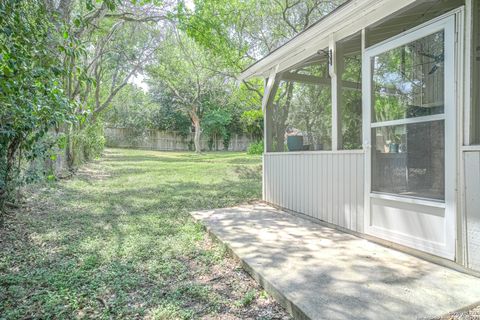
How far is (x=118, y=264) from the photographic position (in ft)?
8.85

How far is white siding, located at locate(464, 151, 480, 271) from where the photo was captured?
6.81 feet

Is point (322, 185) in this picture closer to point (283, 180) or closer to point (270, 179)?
point (283, 180)

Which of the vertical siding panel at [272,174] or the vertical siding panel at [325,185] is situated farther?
the vertical siding panel at [272,174]

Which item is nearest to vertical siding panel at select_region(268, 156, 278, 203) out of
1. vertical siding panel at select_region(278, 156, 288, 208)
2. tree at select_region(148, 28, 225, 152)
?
vertical siding panel at select_region(278, 156, 288, 208)

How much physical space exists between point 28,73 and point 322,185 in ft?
10.4

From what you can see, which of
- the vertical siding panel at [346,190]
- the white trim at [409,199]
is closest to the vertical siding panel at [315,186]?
the vertical siding panel at [346,190]

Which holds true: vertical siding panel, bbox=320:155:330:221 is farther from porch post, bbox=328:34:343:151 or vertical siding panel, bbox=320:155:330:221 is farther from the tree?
the tree

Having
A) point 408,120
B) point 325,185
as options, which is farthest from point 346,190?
point 408,120

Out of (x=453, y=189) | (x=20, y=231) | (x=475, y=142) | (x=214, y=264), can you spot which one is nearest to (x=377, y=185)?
(x=453, y=189)

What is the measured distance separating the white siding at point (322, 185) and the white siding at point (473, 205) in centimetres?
99

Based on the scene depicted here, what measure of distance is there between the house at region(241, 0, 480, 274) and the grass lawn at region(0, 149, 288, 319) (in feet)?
4.76

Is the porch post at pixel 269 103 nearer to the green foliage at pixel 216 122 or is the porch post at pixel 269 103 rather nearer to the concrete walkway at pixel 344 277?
the concrete walkway at pixel 344 277

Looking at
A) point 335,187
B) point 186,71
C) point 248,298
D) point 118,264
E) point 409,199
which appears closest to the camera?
point 248,298

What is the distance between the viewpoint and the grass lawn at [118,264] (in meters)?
1.98
